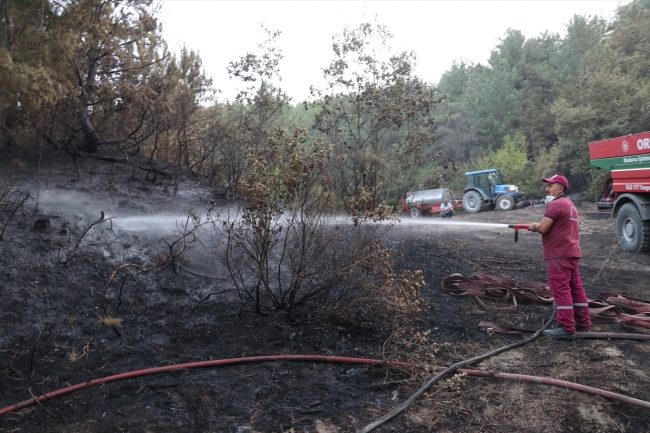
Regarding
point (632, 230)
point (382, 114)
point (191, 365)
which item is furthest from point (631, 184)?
point (191, 365)

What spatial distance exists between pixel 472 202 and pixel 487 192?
866 mm

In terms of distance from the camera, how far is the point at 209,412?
329 centimetres

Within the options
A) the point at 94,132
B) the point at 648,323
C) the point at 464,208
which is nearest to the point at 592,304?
the point at 648,323

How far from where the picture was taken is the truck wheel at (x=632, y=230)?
9.64 meters

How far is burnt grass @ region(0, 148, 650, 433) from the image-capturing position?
10.8ft

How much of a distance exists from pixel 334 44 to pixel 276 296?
649 cm

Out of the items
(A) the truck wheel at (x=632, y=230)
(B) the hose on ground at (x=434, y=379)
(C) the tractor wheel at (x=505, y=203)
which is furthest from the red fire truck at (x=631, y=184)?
(C) the tractor wheel at (x=505, y=203)

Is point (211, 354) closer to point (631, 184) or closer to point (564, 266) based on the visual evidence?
point (564, 266)

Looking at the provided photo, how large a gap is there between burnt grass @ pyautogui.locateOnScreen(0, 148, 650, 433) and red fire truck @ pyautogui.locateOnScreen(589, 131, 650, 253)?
2695 millimetres

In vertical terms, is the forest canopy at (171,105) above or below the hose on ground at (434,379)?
above

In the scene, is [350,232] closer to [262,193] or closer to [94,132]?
[262,193]

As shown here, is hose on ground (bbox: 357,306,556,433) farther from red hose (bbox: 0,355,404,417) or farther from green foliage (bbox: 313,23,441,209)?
green foliage (bbox: 313,23,441,209)

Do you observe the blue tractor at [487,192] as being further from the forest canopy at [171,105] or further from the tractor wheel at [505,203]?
the forest canopy at [171,105]

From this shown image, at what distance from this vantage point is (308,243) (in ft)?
16.4
